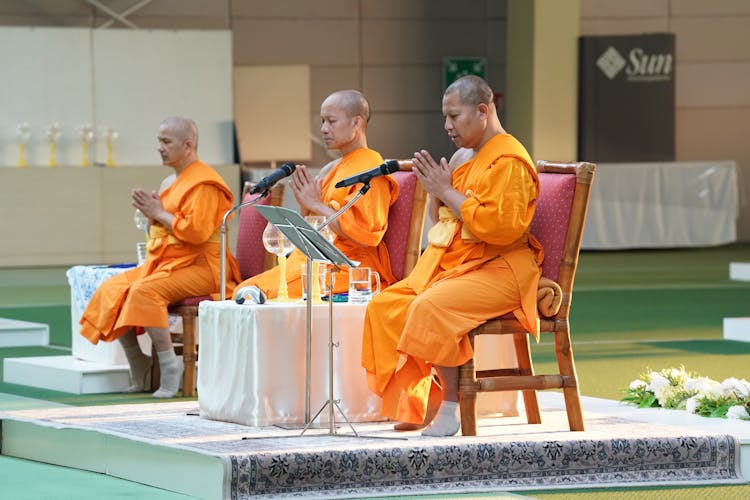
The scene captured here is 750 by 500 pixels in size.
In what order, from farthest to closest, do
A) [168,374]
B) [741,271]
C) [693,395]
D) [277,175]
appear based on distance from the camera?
1. [741,271]
2. [168,374]
3. [693,395]
4. [277,175]

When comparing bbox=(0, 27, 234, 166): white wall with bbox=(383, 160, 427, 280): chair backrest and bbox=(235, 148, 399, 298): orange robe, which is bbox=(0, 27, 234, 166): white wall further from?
bbox=(383, 160, 427, 280): chair backrest

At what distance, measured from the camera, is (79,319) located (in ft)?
22.5

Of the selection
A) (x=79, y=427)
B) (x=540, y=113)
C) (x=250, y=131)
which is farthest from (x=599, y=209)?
(x=79, y=427)

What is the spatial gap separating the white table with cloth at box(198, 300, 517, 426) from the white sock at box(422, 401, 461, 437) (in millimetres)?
443

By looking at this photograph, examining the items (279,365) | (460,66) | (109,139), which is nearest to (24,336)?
(279,365)

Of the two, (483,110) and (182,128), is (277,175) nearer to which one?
(483,110)

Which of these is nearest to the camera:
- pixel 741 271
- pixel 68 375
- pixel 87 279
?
pixel 68 375

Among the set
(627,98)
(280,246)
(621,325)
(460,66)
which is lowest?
(621,325)

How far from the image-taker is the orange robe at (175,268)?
6262 mm

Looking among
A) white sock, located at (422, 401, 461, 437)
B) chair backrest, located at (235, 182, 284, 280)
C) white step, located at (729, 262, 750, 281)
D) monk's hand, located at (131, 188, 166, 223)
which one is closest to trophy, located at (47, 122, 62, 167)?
white step, located at (729, 262, 750, 281)

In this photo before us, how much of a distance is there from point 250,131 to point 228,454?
11.8m

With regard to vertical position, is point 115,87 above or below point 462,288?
above

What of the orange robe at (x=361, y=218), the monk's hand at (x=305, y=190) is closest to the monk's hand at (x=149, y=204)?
the orange robe at (x=361, y=218)

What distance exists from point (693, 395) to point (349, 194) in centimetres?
147
